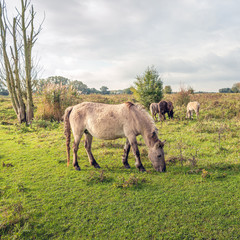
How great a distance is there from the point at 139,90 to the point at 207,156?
508 inches

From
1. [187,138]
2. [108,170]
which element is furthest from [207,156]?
[108,170]

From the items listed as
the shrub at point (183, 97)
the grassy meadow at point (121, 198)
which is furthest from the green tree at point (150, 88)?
the grassy meadow at point (121, 198)

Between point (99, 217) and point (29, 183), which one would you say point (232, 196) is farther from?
point (29, 183)

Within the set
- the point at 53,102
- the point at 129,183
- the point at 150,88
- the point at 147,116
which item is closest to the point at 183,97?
the point at 150,88

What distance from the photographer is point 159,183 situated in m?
4.22

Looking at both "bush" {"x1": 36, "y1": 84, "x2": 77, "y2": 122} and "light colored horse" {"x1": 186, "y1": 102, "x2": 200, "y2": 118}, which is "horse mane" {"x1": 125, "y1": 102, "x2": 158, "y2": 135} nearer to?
"light colored horse" {"x1": 186, "y1": 102, "x2": 200, "y2": 118}

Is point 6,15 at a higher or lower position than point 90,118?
higher

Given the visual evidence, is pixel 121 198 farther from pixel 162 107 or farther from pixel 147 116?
pixel 162 107

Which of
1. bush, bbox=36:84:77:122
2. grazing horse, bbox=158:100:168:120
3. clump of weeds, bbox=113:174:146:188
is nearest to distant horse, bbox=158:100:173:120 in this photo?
grazing horse, bbox=158:100:168:120

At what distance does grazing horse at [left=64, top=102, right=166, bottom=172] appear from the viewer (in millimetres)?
4855

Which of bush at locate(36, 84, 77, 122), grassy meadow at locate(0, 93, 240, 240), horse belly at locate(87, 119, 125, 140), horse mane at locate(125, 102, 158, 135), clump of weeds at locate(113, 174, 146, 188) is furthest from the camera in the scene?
bush at locate(36, 84, 77, 122)

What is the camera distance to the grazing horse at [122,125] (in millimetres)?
4855

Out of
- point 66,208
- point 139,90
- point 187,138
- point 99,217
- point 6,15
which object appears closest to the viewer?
point 99,217

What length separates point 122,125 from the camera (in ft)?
16.8
